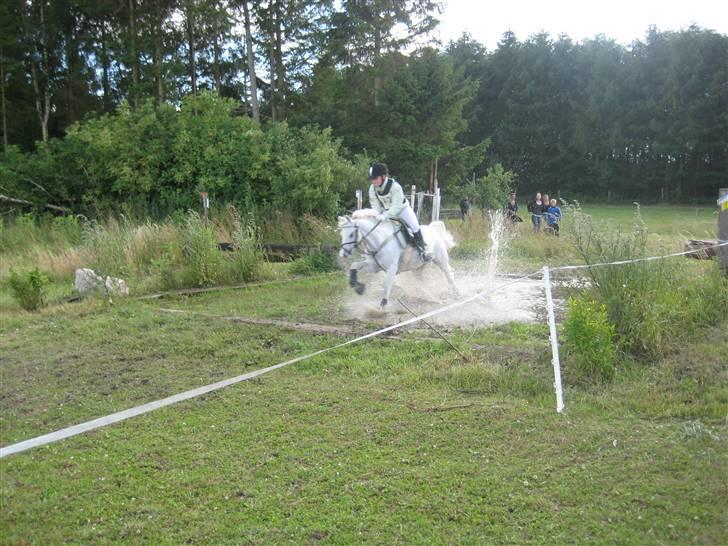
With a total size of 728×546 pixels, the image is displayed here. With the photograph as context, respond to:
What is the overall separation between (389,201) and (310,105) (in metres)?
23.5

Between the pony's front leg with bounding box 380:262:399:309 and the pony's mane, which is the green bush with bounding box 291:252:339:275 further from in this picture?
the pony's front leg with bounding box 380:262:399:309

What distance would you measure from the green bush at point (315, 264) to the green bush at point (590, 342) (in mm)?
8857

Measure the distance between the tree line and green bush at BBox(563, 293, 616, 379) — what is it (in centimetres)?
1489

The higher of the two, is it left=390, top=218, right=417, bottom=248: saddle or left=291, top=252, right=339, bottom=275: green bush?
left=390, top=218, right=417, bottom=248: saddle

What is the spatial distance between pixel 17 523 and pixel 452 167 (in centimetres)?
3933

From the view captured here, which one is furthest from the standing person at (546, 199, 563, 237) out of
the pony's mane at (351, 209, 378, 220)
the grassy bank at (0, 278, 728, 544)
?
the grassy bank at (0, 278, 728, 544)

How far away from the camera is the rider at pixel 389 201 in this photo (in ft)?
33.3

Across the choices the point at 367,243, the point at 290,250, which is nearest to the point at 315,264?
the point at 290,250

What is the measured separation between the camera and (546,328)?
8.41 m

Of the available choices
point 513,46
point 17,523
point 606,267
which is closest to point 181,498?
point 17,523

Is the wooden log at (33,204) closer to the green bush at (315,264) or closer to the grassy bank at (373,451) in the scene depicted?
the green bush at (315,264)

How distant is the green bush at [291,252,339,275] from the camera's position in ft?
47.4

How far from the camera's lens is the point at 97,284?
443 inches

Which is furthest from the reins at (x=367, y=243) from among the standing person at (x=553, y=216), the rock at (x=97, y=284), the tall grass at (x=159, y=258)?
the standing person at (x=553, y=216)
